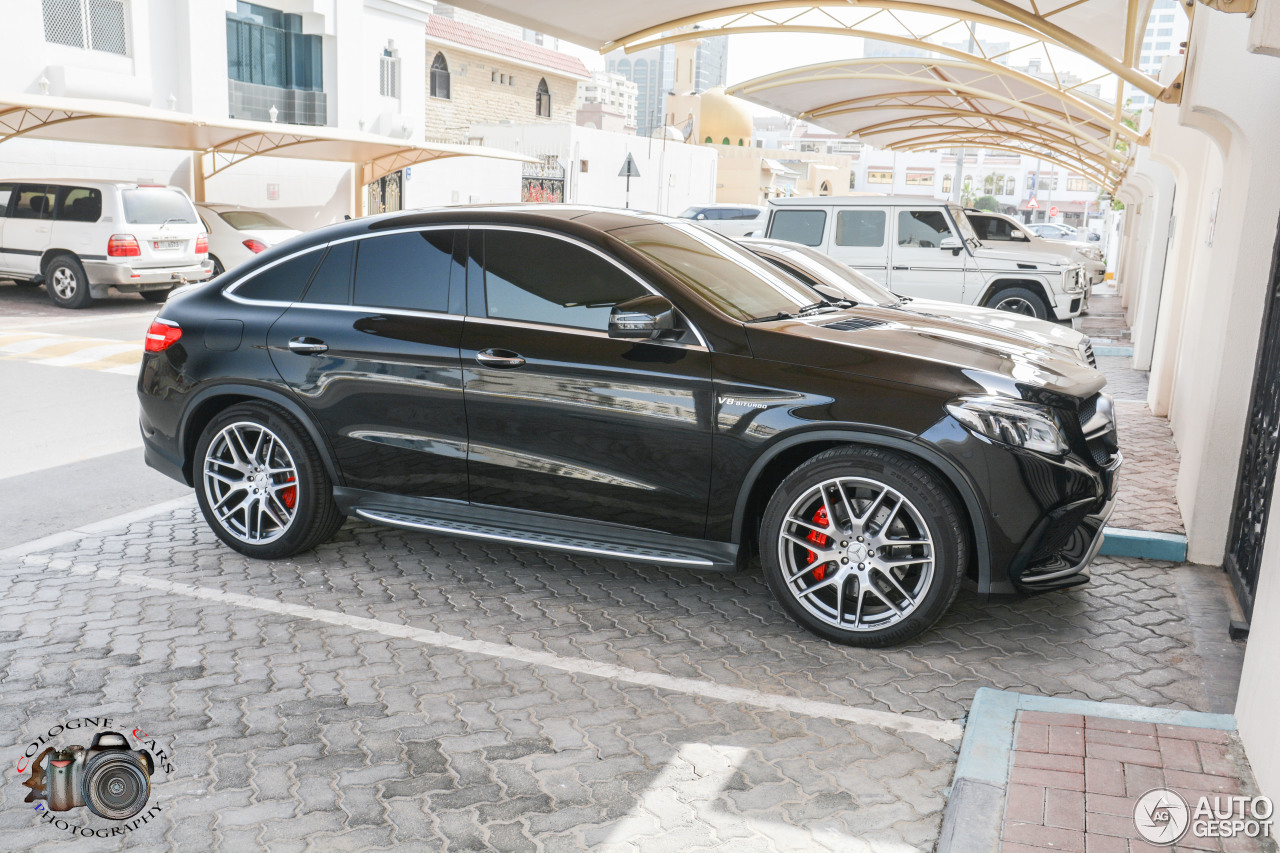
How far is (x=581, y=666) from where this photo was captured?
4473 millimetres

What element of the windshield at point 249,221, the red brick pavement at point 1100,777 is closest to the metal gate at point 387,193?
the windshield at point 249,221

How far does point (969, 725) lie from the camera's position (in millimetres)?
3898

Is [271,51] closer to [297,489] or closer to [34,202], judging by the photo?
[34,202]

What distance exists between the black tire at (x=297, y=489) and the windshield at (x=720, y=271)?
6.18 ft

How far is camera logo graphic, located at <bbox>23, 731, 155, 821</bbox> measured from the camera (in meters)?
3.43

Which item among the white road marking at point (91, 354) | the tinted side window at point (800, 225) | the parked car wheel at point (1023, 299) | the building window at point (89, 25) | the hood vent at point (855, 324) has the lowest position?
the white road marking at point (91, 354)

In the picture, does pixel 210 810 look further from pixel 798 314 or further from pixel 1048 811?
pixel 798 314

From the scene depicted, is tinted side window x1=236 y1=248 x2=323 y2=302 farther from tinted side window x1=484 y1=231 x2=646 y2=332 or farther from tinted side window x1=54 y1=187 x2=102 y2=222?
tinted side window x1=54 y1=187 x2=102 y2=222

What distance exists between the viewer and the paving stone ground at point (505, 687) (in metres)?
3.36

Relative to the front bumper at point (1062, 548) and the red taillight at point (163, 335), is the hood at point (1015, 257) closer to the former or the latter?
the front bumper at point (1062, 548)

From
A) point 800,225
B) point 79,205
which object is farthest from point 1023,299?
point 79,205

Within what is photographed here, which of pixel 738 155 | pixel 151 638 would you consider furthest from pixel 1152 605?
pixel 738 155

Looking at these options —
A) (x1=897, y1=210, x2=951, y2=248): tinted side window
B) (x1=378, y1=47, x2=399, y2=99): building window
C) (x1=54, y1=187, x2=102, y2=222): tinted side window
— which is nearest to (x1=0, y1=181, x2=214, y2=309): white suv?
(x1=54, y1=187, x2=102, y2=222): tinted side window

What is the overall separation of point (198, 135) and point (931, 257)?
16.6 meters
